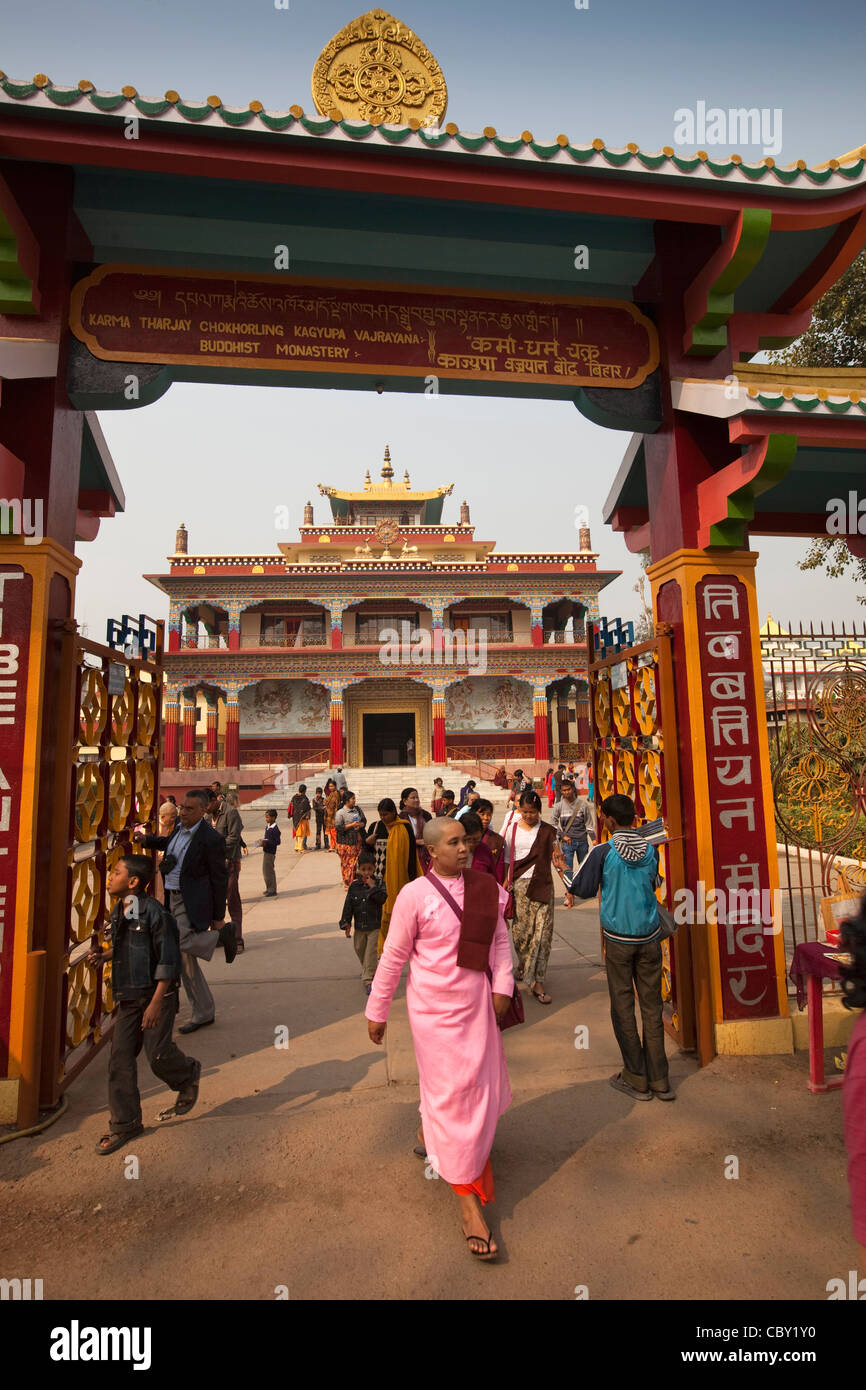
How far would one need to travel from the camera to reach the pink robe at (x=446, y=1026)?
103 inches

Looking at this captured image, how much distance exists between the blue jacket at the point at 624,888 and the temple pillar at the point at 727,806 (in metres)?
0.66

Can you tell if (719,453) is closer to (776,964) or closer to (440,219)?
(440,219)

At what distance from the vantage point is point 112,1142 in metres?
3.30

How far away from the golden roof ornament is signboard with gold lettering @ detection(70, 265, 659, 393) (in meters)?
1.23

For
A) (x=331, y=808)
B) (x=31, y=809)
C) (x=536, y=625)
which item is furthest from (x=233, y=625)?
(x=31, y=809)

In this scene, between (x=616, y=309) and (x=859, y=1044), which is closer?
(x=859, y=1044)

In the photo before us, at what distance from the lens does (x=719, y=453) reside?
465 cm

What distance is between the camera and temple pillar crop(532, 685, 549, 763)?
2544 centimetres

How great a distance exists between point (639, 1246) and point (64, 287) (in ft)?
17.8

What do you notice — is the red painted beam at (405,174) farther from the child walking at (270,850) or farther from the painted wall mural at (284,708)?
the painted wall mural at (284,708)

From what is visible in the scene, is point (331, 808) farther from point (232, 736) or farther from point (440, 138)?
point (232, 736)

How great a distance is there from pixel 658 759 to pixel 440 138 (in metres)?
3.79

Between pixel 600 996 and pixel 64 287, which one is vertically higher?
pixel 64 287
